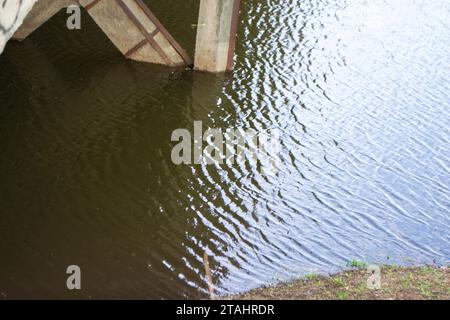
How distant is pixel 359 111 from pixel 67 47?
5640 mm

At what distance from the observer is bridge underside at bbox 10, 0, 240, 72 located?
1439cm

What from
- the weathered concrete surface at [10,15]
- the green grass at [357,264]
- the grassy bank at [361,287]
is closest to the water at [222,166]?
the green grass at [357,264]

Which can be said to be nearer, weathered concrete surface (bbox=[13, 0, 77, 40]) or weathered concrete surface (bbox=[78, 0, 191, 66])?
weathered concrete surface (bbox=[78, 0, 191, 66])

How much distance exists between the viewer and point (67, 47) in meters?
15.5

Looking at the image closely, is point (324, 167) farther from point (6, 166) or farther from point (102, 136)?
point (6, 166)

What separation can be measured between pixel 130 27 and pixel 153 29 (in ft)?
1.36

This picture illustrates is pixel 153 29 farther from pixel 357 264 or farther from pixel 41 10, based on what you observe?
pixel 357 264

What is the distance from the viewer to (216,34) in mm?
14438

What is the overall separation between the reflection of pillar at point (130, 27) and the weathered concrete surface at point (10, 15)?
22.4 ft

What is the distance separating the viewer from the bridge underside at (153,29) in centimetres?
1439

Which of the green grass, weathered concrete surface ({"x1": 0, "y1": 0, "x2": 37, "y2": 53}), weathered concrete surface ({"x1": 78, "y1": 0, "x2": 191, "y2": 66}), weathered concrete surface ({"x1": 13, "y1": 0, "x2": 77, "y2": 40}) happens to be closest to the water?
the green grass

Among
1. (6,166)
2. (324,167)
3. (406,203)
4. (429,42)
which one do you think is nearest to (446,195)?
(406,203)

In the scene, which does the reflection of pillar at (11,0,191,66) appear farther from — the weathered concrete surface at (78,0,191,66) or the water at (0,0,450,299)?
the water at (0,0,450,299)

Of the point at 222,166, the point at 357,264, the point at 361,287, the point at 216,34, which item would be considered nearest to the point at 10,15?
the point at 361,287
